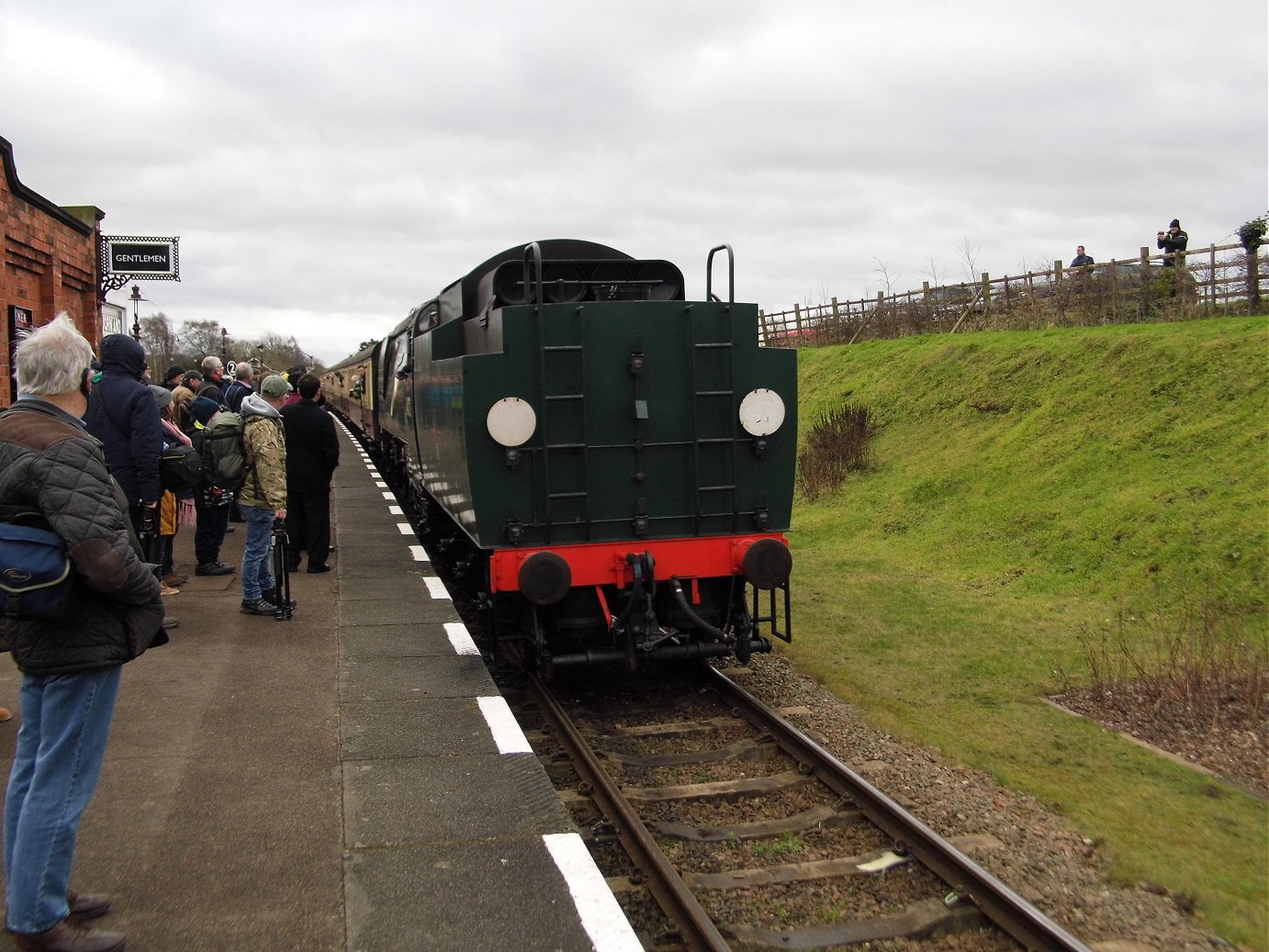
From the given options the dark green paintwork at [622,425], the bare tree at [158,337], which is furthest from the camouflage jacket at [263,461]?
the bare tree at [158,337]

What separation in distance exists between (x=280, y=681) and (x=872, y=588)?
6825 mm

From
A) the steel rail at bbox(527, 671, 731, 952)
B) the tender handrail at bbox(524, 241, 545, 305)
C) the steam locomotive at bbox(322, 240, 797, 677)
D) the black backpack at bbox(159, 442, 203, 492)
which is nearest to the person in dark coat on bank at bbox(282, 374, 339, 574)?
the black backpack at bbox(159, 442, 203, 492)

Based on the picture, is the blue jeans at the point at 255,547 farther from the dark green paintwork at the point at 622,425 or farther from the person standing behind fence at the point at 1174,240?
the person standing behind fence at the point at 1174,240

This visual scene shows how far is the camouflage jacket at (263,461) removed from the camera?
7910 millimetres

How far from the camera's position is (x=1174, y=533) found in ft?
32.8

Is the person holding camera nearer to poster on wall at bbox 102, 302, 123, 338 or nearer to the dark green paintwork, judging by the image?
the dark green paintwork

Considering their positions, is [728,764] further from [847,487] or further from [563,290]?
[847,487]

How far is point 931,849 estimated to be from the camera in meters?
4.60

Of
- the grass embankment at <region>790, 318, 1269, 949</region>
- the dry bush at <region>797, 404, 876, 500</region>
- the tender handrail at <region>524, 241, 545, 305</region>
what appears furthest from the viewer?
the dry bush at <region>797, 404, 876, 500</region>

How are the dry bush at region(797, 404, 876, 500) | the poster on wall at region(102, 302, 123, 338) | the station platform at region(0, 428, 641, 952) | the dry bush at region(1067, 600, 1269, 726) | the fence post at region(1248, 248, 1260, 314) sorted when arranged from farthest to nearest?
the poster on wall at region(102, 302, 123, 338)
the dry bush at region(797, 404, 876, 500)
the fence post at region(1248, 248, 1260, 314)
the dry bush at region(1067, 600, 1269, 726)
the station platform at region(0, 428, 641, 952)

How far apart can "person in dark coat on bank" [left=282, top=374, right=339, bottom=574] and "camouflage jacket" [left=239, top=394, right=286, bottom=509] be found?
162 cm

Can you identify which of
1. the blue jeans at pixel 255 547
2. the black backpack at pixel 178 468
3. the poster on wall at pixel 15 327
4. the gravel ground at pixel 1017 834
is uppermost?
the poster on wall at pixel 15 327

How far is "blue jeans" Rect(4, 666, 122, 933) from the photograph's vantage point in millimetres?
3240

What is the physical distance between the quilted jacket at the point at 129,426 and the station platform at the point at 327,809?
3.74 ft
